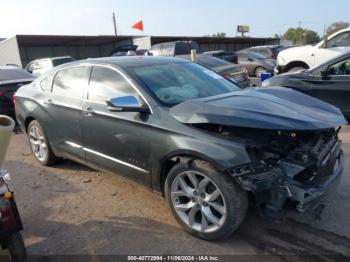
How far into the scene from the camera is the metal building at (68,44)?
87.8 ft

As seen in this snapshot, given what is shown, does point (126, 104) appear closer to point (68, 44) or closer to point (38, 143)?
point (38, 143)

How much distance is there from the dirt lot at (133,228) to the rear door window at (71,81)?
47.4 inches

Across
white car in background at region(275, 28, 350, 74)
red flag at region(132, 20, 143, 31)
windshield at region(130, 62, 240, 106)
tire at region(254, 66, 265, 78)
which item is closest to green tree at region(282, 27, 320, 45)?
red flag at region(132, 20, 143, 31)

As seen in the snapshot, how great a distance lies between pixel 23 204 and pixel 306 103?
11.1 ft

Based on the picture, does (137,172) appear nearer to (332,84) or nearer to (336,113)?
(336,113)

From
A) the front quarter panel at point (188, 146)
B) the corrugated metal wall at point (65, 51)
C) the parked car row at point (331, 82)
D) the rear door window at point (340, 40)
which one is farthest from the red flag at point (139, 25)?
the front quarter panel at point (188, 146)

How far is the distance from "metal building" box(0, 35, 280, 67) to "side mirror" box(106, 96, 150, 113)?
24936 millimetres

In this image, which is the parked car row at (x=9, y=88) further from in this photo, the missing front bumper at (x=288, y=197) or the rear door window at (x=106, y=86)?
the missing front bumper at (x=288, y=197)

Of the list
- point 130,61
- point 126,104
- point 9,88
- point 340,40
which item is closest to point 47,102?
point 130,61

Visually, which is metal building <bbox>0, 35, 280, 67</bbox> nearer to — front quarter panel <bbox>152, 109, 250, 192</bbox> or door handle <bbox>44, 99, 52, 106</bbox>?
door handle <bbox>44, 99, 52, 106</bbox>

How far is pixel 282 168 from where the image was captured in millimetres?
2803

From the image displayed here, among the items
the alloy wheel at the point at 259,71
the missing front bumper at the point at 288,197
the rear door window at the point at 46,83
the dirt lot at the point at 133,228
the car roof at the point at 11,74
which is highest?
the rear door window at the point at 46,83

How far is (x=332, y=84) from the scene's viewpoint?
6250 millimetres

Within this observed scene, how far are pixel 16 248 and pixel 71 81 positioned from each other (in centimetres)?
228
